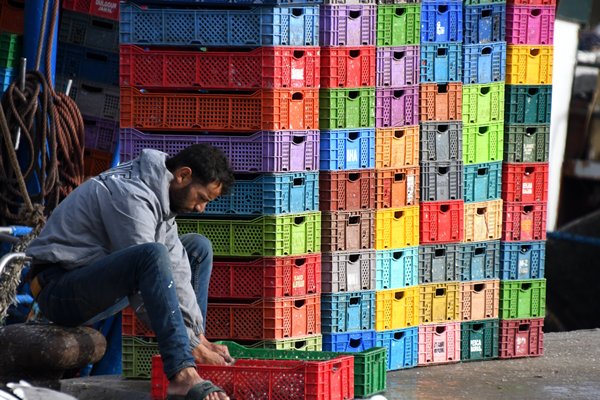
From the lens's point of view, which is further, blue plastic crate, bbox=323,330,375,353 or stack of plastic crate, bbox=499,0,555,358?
stack of plastic crate, bbox=499,0,555,358

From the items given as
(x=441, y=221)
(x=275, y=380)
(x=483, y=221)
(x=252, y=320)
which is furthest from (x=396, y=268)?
(x=275, y=380)

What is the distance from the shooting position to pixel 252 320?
8.64 m

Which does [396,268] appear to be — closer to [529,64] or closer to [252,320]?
[252,320]

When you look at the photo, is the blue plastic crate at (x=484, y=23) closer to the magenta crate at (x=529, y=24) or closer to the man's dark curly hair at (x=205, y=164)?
the magenta crate at (x=529, y=24)

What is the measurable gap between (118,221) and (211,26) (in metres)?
1.88

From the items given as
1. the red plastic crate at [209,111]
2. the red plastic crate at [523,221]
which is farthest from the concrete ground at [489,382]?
the red plastic crate at [209,111]

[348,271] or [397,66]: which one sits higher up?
[397,66]

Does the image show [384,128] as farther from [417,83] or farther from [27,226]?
[27,226]

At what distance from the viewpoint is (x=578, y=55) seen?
19.2 m

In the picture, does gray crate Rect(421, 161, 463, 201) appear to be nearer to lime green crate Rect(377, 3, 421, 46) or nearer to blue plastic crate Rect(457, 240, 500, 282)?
blue plastic crate Rect(457, 240, 500, 282)

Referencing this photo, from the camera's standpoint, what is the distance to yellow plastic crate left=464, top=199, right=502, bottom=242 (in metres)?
9.66

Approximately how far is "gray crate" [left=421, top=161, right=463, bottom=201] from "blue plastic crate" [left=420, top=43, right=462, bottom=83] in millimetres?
604

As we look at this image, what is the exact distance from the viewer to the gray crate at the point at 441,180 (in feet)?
31.0

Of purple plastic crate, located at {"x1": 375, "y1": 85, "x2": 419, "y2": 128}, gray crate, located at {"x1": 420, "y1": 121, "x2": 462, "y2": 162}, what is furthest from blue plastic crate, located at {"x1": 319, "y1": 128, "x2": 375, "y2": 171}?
gray crate, located at {"x1": 420, "y1": 121, "x2": 462, "y2": 162}
